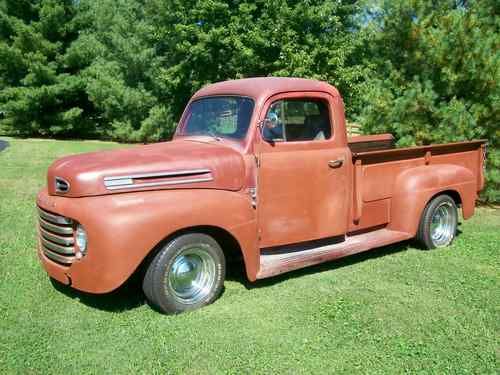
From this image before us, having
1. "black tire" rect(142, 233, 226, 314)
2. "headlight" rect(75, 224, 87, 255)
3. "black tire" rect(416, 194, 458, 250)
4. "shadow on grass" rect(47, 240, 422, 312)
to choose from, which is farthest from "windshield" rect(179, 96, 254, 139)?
"black tire" rect(416, 194, 458, 250)

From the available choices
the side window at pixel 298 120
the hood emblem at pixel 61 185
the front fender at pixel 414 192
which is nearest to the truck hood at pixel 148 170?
the hood emblem at pixel 61 185

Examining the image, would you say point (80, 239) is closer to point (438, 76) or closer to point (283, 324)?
point (283, 324)

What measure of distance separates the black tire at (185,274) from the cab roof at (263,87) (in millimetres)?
1472

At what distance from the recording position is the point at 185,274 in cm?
407

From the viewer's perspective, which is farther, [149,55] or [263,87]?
[149,55]

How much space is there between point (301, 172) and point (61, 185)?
84.4 inches

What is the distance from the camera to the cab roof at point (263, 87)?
4.57 meters

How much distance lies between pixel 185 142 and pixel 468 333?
9.88ft

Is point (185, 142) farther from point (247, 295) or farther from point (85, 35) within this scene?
point (85, 35)

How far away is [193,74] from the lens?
19.2 m

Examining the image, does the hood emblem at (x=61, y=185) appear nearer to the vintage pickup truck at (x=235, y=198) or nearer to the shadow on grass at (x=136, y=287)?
the vintage pickup truck at (x=235, y=198)

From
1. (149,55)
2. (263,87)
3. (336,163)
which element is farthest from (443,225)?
(149,55)

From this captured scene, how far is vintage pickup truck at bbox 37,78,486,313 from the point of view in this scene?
12.2 feet

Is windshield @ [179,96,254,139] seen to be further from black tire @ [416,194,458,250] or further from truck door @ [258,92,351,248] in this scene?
black tire @ [416,194,458,250]
